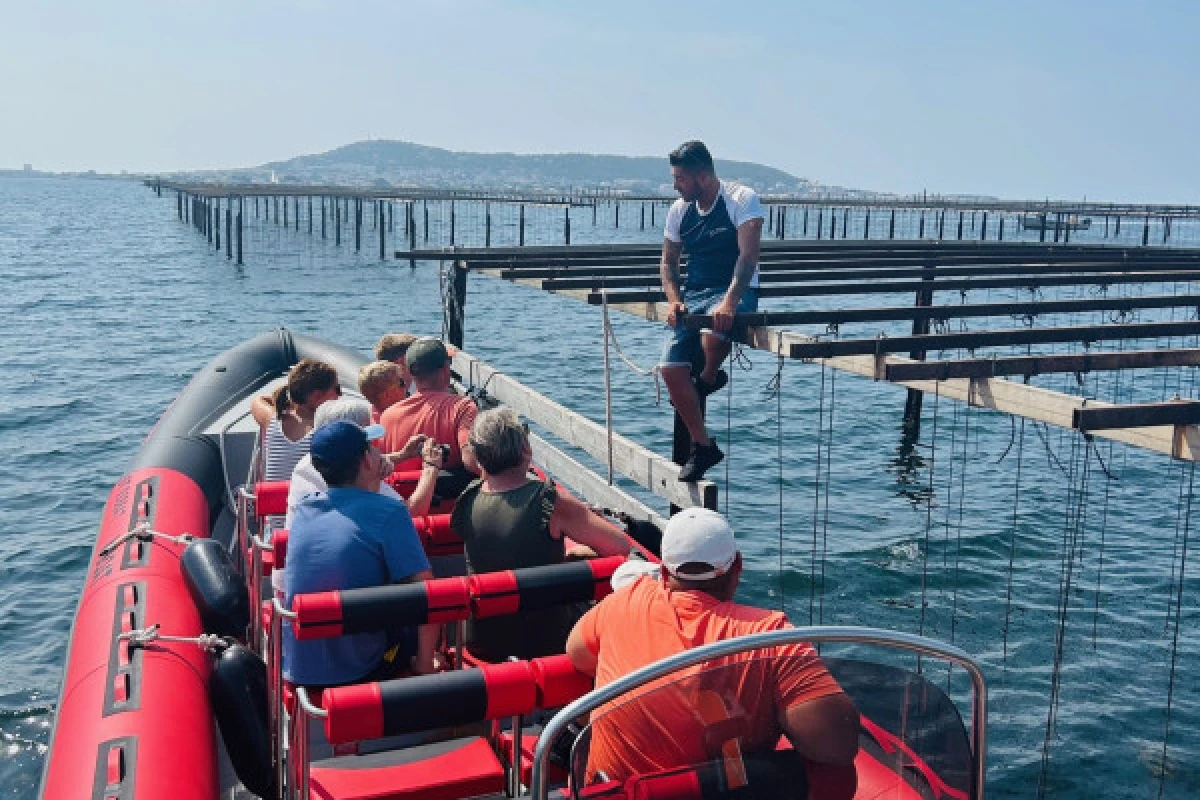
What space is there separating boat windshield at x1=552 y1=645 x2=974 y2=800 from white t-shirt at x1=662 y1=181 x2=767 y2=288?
4540 millimetres

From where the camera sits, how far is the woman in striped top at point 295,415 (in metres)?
6.73

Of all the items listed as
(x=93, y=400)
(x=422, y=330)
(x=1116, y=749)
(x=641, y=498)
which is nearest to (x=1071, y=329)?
(x=1116, y=749)

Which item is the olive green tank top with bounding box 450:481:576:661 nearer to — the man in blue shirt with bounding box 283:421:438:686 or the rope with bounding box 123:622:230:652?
the man in blue shirt with bounding box 283:421:438:686

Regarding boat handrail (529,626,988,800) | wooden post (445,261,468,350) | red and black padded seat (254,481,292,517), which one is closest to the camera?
boat handrail (529,626,988,800)

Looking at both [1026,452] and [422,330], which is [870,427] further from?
[422,330]

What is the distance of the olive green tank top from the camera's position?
4816 millimetres

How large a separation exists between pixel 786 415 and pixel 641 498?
8493 millimetres

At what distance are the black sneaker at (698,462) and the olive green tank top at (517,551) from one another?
2.46 meters

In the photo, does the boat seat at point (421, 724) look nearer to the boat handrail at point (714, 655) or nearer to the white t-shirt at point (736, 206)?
the boat handrail at point (714, 655)

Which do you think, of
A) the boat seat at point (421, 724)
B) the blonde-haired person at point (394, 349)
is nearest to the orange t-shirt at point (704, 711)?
the boat seat at point (421, 724)

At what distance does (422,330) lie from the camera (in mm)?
35125

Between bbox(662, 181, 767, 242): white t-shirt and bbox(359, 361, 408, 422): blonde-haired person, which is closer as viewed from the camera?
bbox(359, 361, 408, 422): blonde-haired person

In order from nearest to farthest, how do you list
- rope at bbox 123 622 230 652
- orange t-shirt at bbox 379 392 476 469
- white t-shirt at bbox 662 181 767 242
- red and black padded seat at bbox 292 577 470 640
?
1. red and black padded seat at bbox 292 577 470 640
2. rope at bbox 123 622 230 652
3. orange t-shirt at bbox 379 392 476 469
4. white t-shirt at bbox 662 181 767 242

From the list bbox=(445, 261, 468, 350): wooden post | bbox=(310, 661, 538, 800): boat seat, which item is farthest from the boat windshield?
bbox=(445, 261, 468, 350): wooden post
